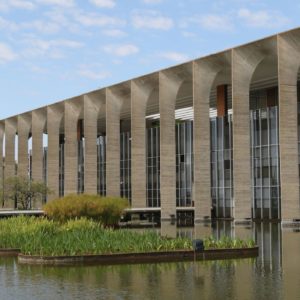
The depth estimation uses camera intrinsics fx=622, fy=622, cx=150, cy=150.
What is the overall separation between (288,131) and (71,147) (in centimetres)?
2960

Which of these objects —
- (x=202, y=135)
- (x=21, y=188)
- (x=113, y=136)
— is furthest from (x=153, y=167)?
(x=202, y=135)

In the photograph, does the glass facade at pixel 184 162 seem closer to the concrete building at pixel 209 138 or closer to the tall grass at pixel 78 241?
the concrete building at pixel 209 138

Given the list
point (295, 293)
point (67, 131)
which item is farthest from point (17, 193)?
point (295, 293)

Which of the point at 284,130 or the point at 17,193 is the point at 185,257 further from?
the point at 17,193

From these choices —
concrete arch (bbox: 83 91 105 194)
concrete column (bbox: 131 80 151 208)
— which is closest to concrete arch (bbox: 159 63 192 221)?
concrete column (bbox: 131 80 151 208)

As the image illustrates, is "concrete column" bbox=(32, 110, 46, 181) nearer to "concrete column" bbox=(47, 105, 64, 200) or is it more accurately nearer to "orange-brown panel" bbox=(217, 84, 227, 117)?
"concrete column" bbox=(47, 105, 64, 200)

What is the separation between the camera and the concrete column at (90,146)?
188 feet

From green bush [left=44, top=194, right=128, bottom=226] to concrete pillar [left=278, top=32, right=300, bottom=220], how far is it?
9.96 meters

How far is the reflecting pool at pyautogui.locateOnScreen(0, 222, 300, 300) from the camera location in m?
11.7

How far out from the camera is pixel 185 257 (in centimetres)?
1734

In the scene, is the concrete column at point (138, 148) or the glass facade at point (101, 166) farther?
the glass facade at point (101, 166)

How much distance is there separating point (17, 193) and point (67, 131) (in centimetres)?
807

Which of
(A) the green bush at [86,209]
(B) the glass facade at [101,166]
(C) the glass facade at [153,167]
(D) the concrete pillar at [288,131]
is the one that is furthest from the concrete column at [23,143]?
(D) the concrete pillar at [288,131]

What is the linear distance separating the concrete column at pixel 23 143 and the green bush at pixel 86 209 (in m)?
38.2
